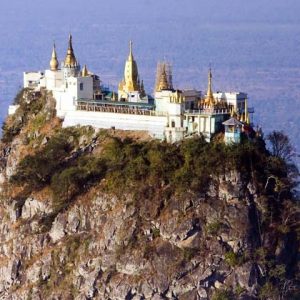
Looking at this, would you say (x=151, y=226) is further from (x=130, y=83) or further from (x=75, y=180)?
(x=130, y=83)

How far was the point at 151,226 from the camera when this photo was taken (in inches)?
A: 2013

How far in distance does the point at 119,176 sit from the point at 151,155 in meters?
1.51

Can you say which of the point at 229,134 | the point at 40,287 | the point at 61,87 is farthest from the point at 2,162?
the point at 229,134

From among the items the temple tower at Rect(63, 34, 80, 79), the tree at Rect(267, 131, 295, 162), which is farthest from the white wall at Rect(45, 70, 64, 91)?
the tree at Rect(267, 131, 295, 162)

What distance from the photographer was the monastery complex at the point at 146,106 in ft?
174

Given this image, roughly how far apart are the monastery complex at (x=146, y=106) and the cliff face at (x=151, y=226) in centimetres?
90

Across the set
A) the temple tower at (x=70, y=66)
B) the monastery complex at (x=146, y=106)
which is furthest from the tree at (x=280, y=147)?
the temple tower at (x=70, y=66)

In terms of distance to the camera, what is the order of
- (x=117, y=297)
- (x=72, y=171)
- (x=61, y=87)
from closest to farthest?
1. (x=117, y=297)
2. (x=72, y=171)
3. (x=61, y=87)

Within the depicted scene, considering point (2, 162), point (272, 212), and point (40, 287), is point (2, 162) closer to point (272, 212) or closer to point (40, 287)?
point (40, 287)

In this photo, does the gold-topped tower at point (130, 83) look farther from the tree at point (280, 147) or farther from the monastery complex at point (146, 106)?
the tree at point (280, 147)

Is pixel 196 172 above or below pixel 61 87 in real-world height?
below

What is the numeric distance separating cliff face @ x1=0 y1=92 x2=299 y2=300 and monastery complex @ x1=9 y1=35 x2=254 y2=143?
897 mm

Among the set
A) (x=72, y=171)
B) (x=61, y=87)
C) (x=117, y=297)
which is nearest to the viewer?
(x=117, y=297)

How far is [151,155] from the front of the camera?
52.6 m
